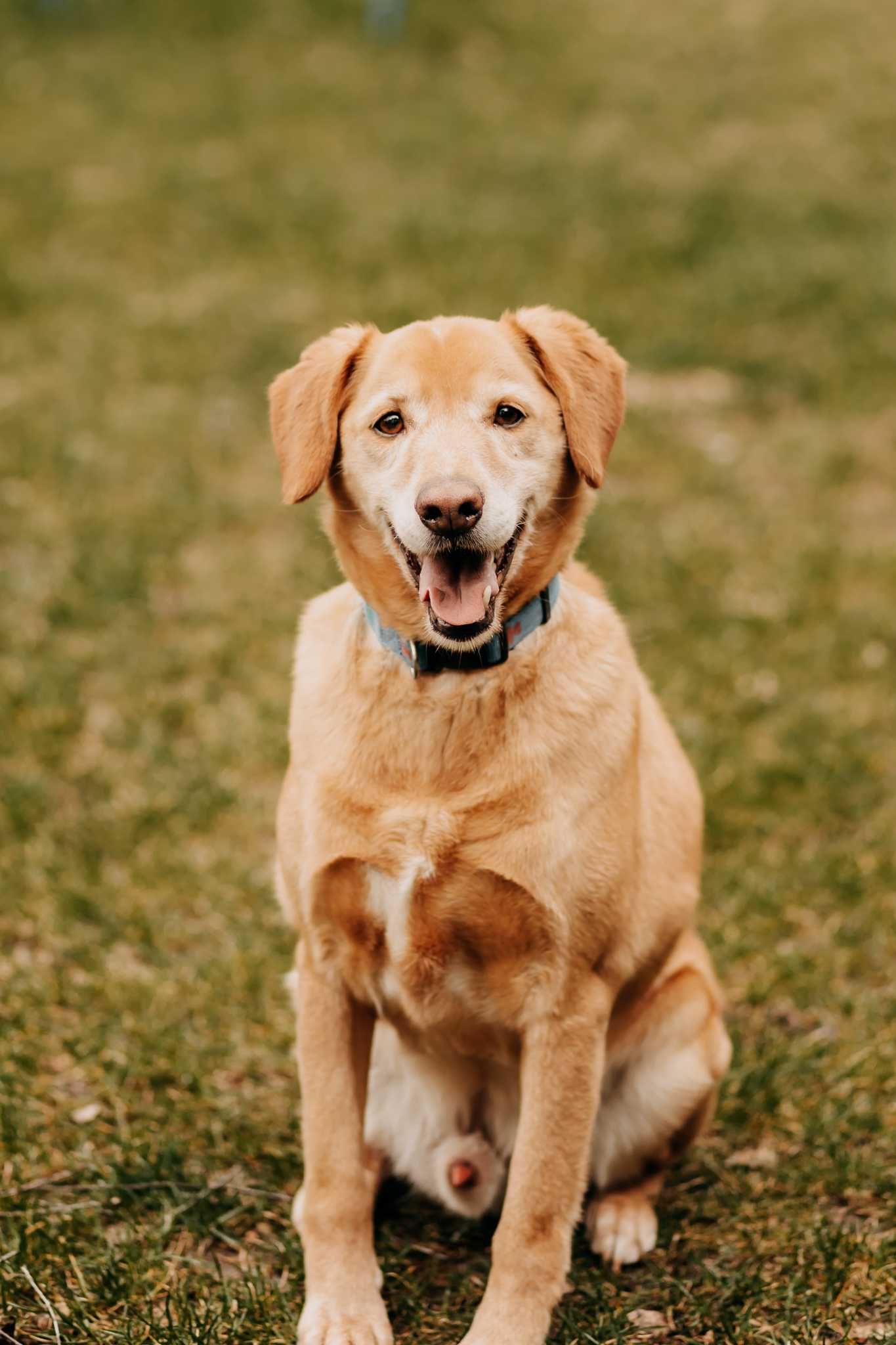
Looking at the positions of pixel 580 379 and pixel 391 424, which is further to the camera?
pixel 580 379

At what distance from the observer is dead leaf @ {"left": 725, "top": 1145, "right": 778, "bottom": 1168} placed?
3830mm

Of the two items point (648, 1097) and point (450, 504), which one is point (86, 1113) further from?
point (450, 504)

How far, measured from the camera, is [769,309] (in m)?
9.79

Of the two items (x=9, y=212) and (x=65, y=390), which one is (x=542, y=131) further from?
(x=65, y=390)

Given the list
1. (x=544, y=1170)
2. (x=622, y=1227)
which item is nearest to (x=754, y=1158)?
(x=622, y=1227)

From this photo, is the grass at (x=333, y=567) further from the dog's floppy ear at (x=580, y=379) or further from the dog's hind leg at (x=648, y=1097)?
the dog's floppy ear at (x=580, y=379)

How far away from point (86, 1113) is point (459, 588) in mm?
1913

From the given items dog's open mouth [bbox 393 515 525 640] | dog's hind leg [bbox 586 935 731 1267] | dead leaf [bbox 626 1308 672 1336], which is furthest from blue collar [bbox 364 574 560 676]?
dead leaf [bbox 626 1308 672 1336]

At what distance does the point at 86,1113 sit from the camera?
3.92 m

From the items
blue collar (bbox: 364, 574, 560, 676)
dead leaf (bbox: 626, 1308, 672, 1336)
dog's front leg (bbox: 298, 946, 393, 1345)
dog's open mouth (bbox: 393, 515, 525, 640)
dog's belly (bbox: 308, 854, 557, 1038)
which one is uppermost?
dog's open mouth (bbox: 393, 515, 525, 640)

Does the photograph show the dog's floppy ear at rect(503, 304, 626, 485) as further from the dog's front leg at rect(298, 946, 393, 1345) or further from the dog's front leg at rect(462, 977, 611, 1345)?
the dog's front leg at rect(298, 946, 393, 1345)

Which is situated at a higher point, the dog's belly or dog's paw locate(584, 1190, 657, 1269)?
the dog's belly

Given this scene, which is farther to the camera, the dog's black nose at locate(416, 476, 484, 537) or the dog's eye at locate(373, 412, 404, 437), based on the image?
the dog's eye at locate(373, 412, 404, 437)

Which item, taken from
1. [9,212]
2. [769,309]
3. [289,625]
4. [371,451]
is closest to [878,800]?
[289,625]
